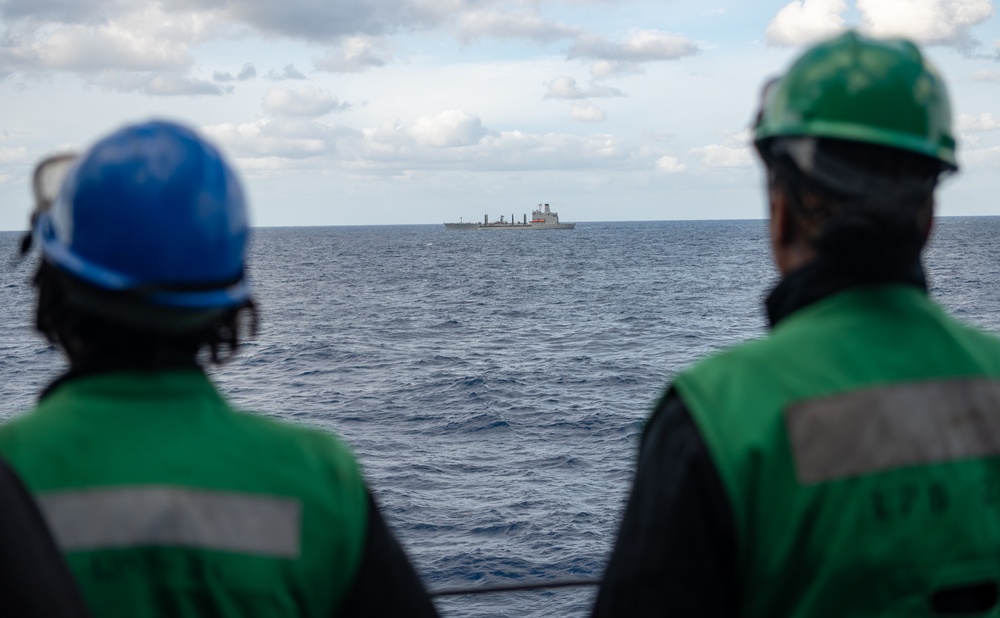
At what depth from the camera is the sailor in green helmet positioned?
148 cm

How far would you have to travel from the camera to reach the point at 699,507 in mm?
1474

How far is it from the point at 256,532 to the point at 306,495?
0.09 meters

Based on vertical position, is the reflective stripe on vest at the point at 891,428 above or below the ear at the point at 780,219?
below

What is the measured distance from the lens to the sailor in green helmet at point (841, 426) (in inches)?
58.4

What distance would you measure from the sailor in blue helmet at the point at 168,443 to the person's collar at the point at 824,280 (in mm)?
749

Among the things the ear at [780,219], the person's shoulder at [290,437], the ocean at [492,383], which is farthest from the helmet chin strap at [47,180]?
the ear at [780,219]

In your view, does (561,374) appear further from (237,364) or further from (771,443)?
(771,443)

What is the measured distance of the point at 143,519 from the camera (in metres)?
1.46

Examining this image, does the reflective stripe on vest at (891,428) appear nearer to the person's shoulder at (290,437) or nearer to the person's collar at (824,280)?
the person's collar at (824,280)

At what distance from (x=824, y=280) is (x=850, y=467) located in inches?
12.0

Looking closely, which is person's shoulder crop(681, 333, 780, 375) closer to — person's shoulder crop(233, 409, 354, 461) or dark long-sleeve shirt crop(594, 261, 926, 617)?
dark long-sleeve shirt crop(594, 261, 926, 617)

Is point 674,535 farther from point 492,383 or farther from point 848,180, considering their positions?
point 492,383

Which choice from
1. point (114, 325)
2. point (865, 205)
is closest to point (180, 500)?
point (114, 325)

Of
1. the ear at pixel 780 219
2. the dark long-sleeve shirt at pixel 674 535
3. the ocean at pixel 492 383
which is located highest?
the ear at pixel 780 219
